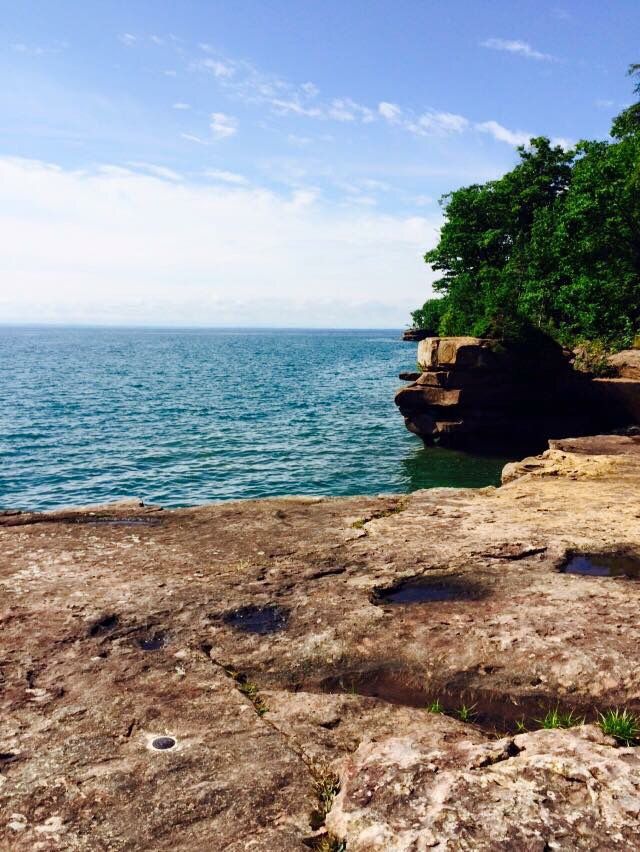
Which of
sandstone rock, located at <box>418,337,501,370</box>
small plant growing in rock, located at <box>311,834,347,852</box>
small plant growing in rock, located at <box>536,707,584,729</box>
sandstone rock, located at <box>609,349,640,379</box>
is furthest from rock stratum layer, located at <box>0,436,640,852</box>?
sandstone rock, located at <box>609,349,640,379</box>

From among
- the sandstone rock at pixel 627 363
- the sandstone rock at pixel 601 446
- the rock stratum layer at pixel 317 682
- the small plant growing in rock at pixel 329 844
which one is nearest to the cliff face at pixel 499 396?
the sandstone rock at pixel 627 363

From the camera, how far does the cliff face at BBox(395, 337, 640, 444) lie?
3188 centimetres

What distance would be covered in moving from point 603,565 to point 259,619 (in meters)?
5.98

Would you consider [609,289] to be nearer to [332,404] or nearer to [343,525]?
[332,404]

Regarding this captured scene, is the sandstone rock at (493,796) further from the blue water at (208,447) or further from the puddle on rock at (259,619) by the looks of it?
the blue water at (208,447)

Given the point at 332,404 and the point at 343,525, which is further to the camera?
the point at 332,404

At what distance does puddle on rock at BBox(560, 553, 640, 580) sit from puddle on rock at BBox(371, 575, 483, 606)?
1.83 metres

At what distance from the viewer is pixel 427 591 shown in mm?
9391

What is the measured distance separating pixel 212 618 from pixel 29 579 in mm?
3522

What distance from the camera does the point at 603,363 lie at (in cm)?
3155

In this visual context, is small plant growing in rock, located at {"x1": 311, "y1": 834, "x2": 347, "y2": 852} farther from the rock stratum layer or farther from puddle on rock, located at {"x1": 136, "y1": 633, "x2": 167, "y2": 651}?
puddle on rock, located at {"x1": 136, "y1": 633, "x2": 167, "y2": 651}

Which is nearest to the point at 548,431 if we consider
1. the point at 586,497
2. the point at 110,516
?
the point at 586,497

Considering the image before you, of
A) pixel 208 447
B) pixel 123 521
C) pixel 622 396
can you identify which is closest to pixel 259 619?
pixel 123 521

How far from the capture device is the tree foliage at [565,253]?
1357 inches
